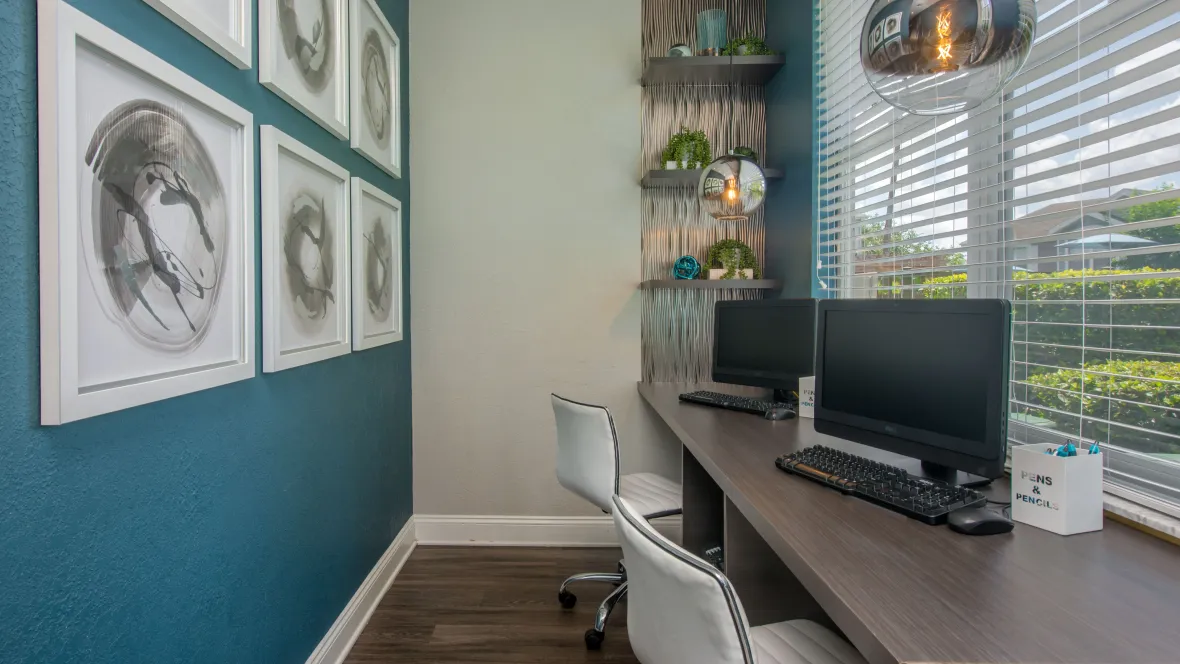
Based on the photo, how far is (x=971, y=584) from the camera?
0.91 meters

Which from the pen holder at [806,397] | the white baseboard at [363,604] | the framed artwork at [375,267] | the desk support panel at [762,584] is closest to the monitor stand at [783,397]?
the pen holder at [806,397]

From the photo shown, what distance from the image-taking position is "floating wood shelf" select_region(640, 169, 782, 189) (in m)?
2.88

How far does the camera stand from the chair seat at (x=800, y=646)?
117 centimetres

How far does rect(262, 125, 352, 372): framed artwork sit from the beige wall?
939mm

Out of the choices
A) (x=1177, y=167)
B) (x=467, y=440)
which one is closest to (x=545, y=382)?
(x=467, y=440)

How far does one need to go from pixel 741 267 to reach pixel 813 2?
1144 millimetres

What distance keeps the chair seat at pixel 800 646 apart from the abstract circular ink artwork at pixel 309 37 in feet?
5.95

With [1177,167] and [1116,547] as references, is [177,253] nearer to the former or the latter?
[1116,547]

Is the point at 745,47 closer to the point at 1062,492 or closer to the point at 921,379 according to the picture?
the point at 921,379

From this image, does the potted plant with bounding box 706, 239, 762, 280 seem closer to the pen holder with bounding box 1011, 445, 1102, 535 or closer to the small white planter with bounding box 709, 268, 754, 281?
the small white planter with bounding box 709, 268, 754, 281

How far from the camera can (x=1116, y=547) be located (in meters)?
1.07

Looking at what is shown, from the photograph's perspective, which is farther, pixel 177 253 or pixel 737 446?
pixel 737 446

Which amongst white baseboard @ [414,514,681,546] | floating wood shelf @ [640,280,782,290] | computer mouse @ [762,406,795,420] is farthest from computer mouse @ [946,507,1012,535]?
white baseboard @ [414,514,681,546]

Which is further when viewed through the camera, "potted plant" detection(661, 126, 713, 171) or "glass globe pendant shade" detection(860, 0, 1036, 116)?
"potted plant" detection(661, 126, 713, 171)
